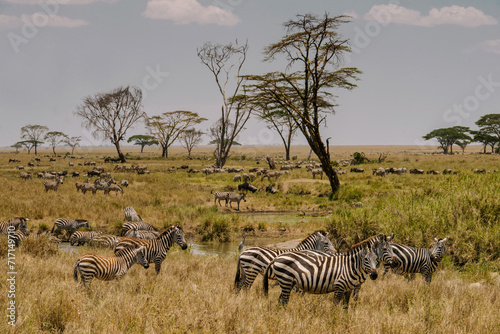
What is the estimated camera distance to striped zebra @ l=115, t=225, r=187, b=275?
7.82m

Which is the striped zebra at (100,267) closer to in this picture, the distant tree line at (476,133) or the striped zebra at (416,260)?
the striped zebra at (416,260)

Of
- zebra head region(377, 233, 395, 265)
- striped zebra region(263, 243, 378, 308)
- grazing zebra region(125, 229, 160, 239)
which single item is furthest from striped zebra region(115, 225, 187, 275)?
zebra head region(377, 233, 395, 265)

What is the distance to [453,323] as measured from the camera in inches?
203

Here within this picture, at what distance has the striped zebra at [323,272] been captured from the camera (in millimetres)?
5277

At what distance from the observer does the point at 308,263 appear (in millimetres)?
5426

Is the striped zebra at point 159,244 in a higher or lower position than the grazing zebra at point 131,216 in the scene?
higher

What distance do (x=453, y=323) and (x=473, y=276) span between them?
3.53 m

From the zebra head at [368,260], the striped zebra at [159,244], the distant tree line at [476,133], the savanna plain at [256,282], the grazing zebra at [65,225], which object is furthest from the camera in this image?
the distant tree line at [476,133]

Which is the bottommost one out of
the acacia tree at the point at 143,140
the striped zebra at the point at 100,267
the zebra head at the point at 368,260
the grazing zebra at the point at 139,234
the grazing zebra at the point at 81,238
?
the grazing zebra at the point at 81,238

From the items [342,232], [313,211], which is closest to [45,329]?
[342,232]

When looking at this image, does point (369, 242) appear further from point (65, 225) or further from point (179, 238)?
point (65, 225)

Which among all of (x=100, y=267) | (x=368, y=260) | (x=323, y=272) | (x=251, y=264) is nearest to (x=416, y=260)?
(x=368, y=260)

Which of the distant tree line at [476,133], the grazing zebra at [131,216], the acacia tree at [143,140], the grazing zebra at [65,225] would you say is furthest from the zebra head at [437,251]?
the acacia tree at [143,140]

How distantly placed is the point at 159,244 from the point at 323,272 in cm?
392
